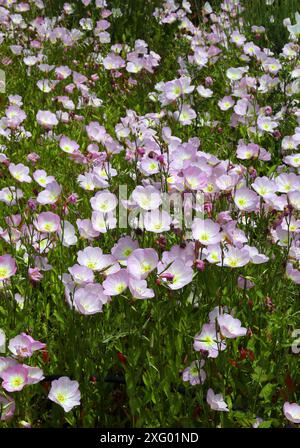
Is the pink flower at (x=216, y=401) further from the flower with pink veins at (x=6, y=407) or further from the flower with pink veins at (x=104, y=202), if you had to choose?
the flower with pink veins at (x=104, y=202)

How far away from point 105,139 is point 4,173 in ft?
1.85

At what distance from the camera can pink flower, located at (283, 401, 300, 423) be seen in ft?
6.19

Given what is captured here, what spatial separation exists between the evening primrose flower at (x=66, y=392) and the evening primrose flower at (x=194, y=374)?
320 mm

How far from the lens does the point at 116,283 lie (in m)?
2.09

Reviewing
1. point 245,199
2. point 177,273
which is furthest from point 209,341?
point 245,199

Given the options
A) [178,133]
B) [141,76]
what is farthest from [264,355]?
[141,76]

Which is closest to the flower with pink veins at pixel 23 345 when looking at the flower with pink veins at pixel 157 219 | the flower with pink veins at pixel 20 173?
the flower with pink veins at pixel 157 219

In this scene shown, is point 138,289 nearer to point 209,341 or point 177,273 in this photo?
point 177,273

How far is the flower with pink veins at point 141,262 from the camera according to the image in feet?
6.77

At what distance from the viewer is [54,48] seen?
5.23m

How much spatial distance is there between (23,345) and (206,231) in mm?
710

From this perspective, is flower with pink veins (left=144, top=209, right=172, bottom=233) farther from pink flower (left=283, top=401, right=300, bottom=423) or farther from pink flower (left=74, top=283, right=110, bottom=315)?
pink flower (left=283, top=401, right=300, bottom=423)

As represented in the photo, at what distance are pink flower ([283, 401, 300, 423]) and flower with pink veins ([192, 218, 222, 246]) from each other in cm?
57

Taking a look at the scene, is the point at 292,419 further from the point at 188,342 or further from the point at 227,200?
the point at 227,200
